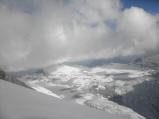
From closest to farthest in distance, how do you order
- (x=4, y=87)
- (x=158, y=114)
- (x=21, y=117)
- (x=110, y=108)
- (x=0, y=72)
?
1. (x=21, y=117)
2. (x=4, y=87)
3. (x=0, y=72)
4. (x=110, y=108)
5. (x=158, y=114)

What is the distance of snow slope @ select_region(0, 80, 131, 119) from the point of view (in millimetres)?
2805

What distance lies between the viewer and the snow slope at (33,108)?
9.20ft

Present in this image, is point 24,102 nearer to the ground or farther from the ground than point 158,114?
nearer to the ground

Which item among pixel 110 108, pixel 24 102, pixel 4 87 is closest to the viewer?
pixel 24 102

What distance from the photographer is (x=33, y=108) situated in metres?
3.02

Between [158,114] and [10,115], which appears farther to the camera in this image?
[158,114]

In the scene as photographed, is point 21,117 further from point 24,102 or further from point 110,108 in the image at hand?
point 110,108

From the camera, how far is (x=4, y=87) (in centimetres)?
373

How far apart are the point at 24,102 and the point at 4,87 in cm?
83

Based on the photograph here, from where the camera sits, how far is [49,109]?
10.2 ft

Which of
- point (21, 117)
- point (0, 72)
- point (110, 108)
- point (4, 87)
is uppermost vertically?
point (110, 108)

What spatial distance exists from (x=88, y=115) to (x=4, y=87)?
1901mm

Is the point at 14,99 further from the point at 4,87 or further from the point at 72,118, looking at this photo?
the point at 72,118

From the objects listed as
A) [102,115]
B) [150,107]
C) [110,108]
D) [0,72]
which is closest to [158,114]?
[150,107]
